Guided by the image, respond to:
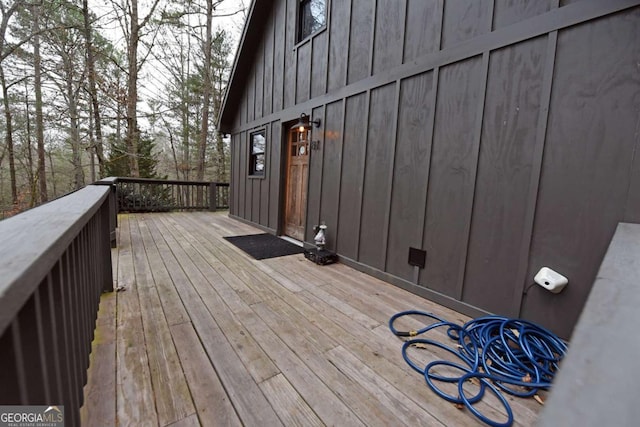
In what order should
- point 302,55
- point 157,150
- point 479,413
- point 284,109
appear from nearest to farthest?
point 479,413, point 302,55, point 284,109, point 157,150

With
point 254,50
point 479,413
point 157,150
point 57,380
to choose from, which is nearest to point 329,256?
point 479,413

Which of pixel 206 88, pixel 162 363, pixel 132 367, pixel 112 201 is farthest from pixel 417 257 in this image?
pixel 206 88

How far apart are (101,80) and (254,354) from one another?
10.2 meters

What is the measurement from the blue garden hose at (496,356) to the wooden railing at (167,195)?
6.99m

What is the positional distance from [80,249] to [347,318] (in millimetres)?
1709

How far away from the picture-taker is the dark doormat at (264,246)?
3.63m

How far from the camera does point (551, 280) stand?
68.1 inches

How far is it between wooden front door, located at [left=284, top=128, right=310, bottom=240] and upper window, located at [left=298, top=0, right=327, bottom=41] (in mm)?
1526

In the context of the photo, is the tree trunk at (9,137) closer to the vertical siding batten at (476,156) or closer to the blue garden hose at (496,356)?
the vertical siding batten at (476,156)

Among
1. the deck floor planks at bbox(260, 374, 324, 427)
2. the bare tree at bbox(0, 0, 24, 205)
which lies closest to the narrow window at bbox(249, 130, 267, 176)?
the deck floor planks at bbox(260, 374, 324, 427)

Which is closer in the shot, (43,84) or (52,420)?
(52,420)

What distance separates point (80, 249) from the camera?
4.26 feet

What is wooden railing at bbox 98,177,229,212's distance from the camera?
21.7ft

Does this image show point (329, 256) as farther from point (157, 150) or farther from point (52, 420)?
point (157, 150)
